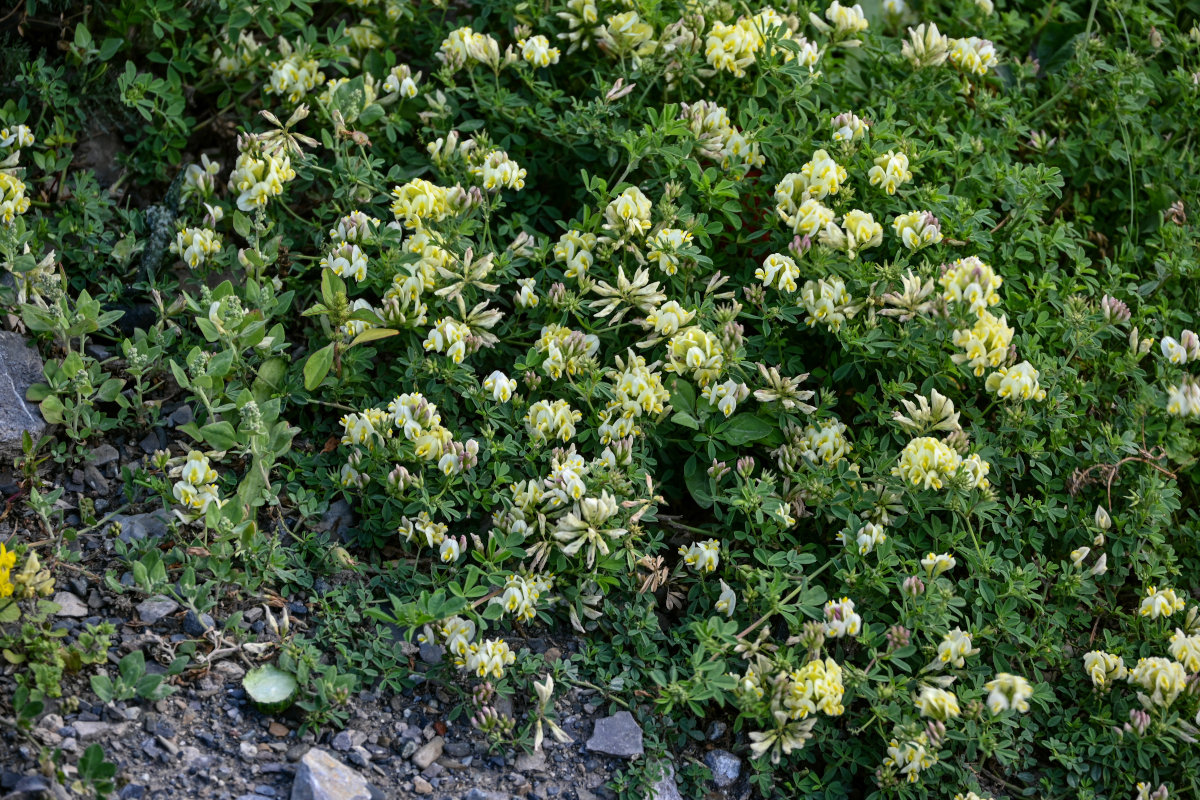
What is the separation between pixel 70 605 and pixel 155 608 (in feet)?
0.78

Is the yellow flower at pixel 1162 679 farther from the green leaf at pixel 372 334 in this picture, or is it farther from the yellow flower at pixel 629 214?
the green leaf at pixel 372 334

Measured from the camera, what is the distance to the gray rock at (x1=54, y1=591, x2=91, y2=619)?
3236 mm

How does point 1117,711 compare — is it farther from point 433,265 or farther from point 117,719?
point 117,719

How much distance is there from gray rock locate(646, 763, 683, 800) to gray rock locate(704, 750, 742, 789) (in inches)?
4.8

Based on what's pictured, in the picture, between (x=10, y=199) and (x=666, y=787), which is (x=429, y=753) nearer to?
(x=666, y=787)

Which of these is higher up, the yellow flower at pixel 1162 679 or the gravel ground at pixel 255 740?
the gravel ground at pixel 255 740

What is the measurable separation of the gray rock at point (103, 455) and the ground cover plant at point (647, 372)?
35 mm

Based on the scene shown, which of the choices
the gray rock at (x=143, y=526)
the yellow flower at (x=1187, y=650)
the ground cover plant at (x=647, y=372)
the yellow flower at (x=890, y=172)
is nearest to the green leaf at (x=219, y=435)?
the ground cover plant at (x=647, y=372)

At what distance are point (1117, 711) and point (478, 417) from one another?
2.25 m

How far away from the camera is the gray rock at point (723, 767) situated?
3.30 m

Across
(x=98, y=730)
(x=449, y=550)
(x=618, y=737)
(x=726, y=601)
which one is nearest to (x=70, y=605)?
(x=98, y=730)

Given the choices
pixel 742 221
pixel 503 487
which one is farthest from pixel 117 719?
pixel 742 221

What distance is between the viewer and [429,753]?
3.12m

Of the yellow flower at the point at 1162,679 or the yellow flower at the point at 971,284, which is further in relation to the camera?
the yellow flower at the point at 971,284
